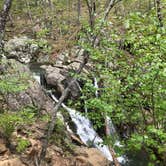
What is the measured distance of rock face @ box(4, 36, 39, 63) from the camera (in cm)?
2256

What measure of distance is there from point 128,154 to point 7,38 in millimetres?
15735

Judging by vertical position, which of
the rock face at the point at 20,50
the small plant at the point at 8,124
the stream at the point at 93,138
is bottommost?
the stream at the point at 93,138

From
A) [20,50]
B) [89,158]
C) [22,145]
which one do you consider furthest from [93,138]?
[20,50]

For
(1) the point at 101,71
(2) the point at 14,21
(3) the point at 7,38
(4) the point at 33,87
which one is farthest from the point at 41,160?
(2) the point at 14,21

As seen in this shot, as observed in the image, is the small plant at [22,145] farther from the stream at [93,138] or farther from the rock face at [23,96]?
the stream at [93,138]

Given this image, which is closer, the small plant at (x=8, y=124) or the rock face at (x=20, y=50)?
the small plant at (x=8, y=124)

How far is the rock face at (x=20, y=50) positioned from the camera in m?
22.6

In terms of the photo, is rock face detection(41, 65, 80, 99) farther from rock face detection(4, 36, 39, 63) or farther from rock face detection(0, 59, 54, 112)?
rock face detection(4, 36, 39, 63)

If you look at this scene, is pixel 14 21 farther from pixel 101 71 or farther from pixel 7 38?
pixel 101 71

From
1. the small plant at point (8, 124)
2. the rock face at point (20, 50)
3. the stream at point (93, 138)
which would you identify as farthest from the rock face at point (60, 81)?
the rock face at point (20, 50)

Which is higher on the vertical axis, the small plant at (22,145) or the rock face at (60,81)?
the small plant at (22,145)

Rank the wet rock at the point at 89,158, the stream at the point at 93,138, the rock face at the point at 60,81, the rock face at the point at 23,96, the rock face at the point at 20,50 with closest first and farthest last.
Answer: the wet rock at the point at 89,158, the rock face at the point at 23,96, the stream at the point at 93,138, the rock face at the point at 60,81, the rock face at the point at 20,50

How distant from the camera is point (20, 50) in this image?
23.1 metres

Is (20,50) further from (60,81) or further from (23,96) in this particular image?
(23,96)
